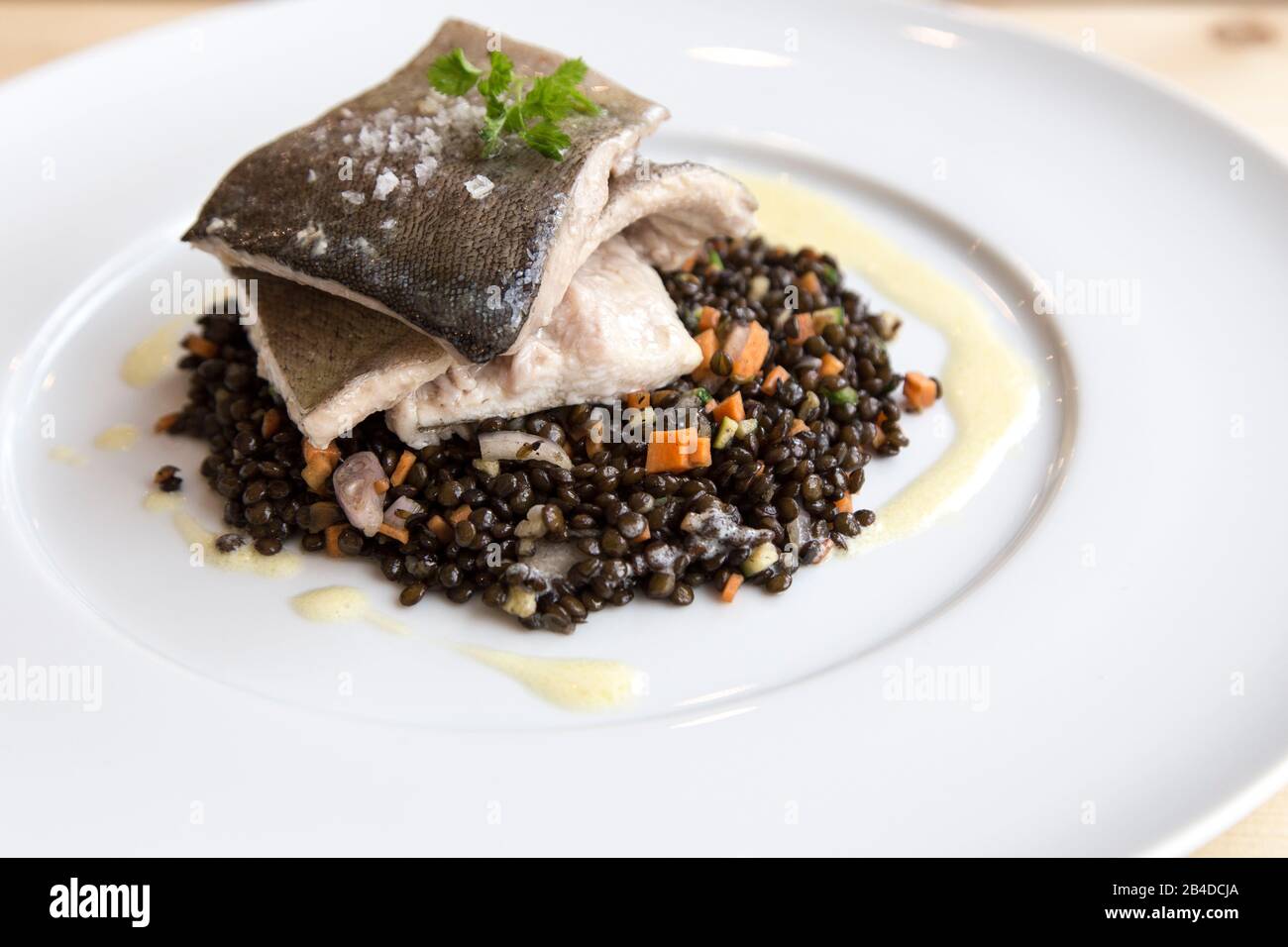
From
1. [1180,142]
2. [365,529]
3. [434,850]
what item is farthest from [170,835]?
[1180,142]

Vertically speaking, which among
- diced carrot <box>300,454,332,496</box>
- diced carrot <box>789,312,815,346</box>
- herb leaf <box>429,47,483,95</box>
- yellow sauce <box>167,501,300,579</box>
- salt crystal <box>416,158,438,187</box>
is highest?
herb leaf <box>429,47,483,95</box>

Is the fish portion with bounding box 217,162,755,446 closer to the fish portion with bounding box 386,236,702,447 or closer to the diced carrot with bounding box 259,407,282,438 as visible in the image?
the fish portion with bounding box 386,236,702,447

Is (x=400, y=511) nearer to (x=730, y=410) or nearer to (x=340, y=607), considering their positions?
(x=340, y=607)

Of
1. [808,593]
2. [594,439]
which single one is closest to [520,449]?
[594,439]

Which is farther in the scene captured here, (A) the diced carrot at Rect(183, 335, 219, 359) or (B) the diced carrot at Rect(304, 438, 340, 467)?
(A) the diced carrot at Rect(183, 335, 219, 359)

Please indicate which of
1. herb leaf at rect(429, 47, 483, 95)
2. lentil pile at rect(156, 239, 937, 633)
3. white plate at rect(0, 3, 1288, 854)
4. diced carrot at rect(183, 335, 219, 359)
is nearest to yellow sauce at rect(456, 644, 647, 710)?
white plate at rect(0, 3, 1288, 854)

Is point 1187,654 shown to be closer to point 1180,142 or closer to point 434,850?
point 434,850

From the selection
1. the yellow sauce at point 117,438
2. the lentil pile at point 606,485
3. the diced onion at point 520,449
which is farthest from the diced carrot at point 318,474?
the yellow sauce at point 117,438
